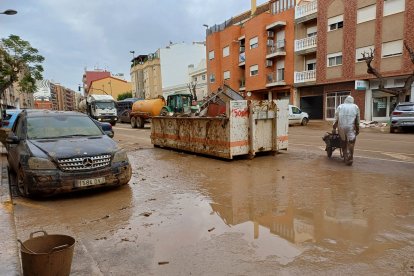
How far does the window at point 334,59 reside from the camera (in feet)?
90.7

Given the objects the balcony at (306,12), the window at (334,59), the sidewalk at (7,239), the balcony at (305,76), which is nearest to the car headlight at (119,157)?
the sidewalk at (7,239)

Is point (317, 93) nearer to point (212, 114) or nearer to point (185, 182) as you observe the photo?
point (212, 114)

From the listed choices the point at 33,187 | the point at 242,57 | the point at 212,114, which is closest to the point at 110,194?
the point at 33,187

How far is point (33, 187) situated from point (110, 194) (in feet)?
4.30

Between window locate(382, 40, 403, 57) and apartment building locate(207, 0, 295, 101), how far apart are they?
878 centimetres

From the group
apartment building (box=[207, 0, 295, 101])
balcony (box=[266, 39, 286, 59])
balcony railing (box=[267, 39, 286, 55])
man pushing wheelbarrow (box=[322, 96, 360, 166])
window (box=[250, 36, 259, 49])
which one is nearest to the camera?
man pushing wheelbarrow (box=[322, 96, 360, 166])

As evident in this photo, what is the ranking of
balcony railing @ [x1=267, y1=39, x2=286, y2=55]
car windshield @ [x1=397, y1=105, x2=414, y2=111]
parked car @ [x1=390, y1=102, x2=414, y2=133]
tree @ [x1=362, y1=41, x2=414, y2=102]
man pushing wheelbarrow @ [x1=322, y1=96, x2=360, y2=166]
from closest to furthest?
man pushing wheelbarrow @ [x1=322, y1=96, x2=360, y2=166] → parked car @ [x1=390, y1=102, x2=414, y2=133] → car windshield @ [x1=397, y1=105, x2=414, y2=111] → tree @ [x1=362, y1=41, x2=414, y2=102] → balcony railing @ [x1=267, y1=39, x2=286, y2=55]

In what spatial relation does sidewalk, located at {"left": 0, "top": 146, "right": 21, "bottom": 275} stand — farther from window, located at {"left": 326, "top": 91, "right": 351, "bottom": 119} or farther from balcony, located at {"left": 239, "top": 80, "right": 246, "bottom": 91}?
balcony, located at {"left": 239, "top": 80, "right": 246, "bottom": 91}

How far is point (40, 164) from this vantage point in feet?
18.7

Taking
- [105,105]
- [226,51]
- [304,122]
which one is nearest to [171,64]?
[226,51]

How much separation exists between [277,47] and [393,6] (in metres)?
11.4

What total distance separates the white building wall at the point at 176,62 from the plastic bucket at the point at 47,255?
60082 millimetres

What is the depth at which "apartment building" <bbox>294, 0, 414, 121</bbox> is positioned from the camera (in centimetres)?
2375

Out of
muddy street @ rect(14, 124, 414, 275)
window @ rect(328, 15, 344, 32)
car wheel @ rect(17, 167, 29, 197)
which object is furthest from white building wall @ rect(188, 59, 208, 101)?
car wheel @ rect(17, 167, 29, 197)
